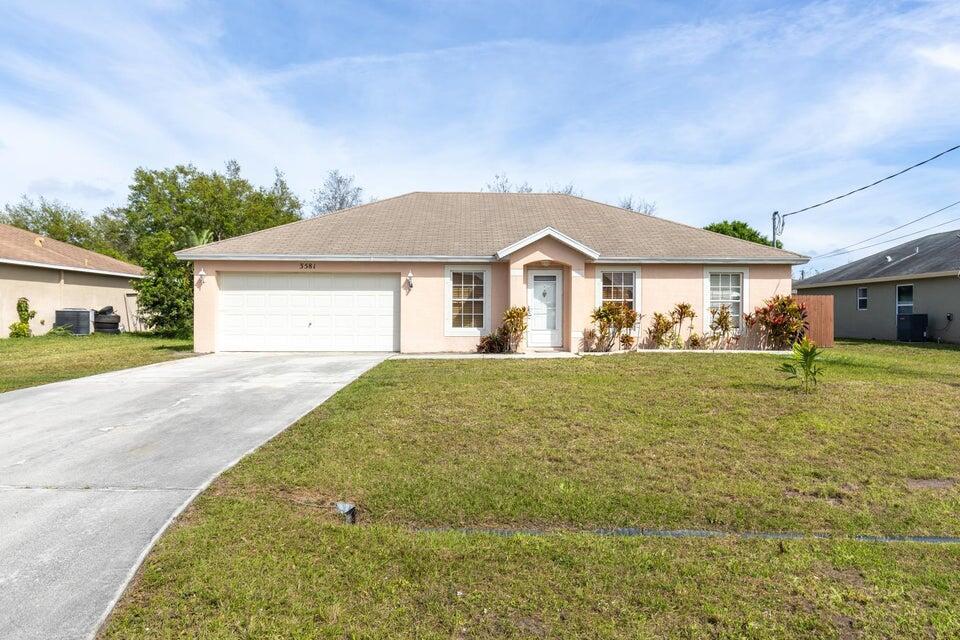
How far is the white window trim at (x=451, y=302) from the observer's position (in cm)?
1440

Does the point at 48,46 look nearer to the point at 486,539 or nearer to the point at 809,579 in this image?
the point at 486,539

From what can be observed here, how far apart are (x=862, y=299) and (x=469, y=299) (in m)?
19.7

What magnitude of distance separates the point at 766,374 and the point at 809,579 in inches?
304

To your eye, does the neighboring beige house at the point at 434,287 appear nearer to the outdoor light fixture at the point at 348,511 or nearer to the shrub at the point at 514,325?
the shrub at the point at 514,325

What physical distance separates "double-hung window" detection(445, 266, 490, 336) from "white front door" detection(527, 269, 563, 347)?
1.23 m

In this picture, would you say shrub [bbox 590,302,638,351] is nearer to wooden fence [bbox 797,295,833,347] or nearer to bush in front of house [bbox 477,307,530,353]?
bush in front of house [bbox 477,307,530,353]

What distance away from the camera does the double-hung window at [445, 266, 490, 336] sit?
1445 centimetres

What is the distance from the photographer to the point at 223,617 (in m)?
2.69

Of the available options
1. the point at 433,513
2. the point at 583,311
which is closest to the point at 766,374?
the point at 583,311

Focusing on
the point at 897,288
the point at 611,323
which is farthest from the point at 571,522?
the point at 897,288

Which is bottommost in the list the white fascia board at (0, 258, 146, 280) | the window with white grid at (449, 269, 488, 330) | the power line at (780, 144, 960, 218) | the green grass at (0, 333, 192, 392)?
the green grass at (0, 333, 192, 392)

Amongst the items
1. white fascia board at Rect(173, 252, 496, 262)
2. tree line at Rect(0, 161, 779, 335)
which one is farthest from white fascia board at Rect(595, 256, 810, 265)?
tree line at Rect(0, 161, 779, 335)

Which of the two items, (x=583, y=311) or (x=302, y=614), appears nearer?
(x=302, y=614)

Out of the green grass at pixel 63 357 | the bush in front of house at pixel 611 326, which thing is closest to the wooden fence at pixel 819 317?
the bush in front of house at pixel 611 326
